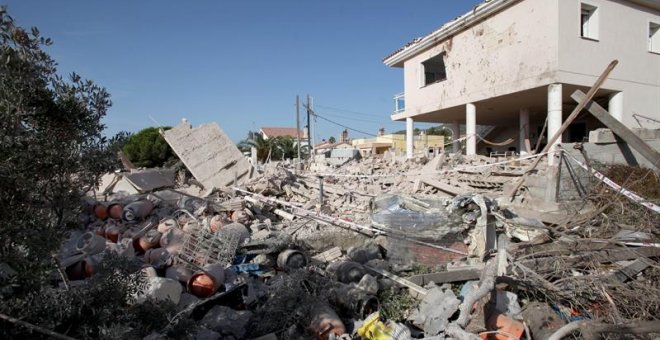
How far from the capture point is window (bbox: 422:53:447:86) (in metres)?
16.4

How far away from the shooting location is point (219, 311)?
154 inches

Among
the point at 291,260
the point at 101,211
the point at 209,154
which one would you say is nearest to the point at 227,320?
the point at 291,260

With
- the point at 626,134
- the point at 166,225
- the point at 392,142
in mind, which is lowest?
the point at 166,225

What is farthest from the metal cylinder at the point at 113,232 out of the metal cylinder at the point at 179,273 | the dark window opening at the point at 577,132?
the dark window opening at the point at 577,132

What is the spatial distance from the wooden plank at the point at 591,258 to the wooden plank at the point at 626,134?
2.48 metres

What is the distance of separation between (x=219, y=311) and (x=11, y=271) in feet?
7.00

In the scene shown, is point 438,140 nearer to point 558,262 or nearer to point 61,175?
point 558,262

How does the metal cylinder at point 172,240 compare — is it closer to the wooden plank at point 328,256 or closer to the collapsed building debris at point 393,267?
the collapsed building debris at point 393,267

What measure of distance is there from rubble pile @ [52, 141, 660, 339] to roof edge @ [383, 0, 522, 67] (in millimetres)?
7271

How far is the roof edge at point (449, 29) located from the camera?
1206cm

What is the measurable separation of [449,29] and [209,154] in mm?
9713

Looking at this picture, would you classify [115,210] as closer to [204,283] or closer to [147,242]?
[147,242]

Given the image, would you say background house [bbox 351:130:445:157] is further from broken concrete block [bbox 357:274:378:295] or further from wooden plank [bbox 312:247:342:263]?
broken concrete block [bbox 357:274:378:295]

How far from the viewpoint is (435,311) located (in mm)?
3951
